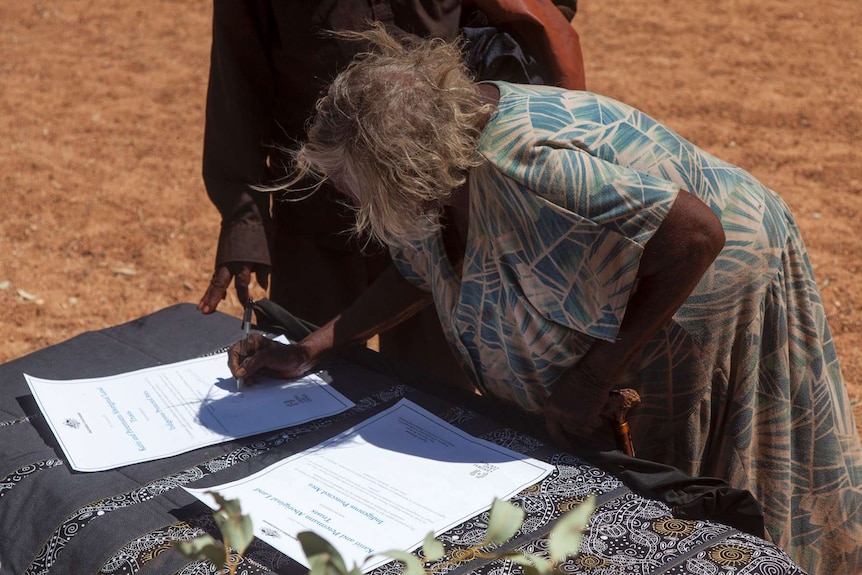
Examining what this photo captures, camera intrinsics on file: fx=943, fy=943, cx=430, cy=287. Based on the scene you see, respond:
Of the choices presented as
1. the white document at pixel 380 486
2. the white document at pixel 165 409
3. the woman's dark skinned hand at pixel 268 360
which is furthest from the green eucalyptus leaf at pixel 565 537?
the woman's dark skinned hand at pixel 268 360

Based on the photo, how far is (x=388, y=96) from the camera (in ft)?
5.04

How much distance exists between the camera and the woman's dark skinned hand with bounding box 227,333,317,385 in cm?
186

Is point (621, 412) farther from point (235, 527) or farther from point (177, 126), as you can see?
point (177, 126)

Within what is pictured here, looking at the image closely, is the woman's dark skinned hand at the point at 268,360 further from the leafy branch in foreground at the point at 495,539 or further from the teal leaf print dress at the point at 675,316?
the leafy branch in foreground at the point at 495,539

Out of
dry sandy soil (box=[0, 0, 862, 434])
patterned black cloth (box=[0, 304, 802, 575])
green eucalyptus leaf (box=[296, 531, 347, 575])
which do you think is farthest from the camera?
dry sandy soil (box=[0, 0, 862, 434])

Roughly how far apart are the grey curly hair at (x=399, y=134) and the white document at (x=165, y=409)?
0.40m

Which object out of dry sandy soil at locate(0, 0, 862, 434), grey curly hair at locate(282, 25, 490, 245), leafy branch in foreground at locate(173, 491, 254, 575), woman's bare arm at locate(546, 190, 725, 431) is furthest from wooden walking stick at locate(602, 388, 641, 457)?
dry sandy soil at locate(0, 0, 862, 434)

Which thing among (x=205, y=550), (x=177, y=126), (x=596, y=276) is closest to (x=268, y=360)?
(x=596, y=276)

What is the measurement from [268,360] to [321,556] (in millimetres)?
1191

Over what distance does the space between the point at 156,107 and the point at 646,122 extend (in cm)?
576

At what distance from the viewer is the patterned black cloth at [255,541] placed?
4.22ft

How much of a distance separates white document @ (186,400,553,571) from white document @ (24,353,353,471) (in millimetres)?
167

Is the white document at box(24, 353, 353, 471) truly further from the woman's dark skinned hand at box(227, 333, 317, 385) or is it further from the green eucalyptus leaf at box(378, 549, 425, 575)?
the green eucalyptus leaf at box(378, 549, 425, 575)

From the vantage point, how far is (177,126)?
259 inches
